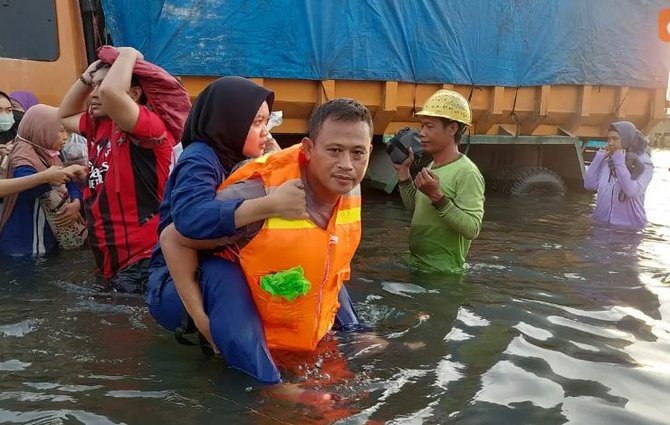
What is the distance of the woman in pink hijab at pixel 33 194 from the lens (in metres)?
4.74

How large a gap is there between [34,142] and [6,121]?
0.34m

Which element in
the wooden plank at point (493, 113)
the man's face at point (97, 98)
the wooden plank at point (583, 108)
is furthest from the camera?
the wooden plank at point (583, 108)

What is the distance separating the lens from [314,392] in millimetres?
2736

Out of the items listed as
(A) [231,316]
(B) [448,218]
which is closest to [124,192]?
(A) [231,316]

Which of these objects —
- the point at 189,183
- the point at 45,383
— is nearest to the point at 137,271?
the point at 45,383

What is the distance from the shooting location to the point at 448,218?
13.9ft

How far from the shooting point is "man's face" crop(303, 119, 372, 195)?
2.67 metres

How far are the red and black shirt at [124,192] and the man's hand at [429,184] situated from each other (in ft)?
5.10

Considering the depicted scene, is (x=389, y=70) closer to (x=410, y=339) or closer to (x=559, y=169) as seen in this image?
(x=559, y=169)

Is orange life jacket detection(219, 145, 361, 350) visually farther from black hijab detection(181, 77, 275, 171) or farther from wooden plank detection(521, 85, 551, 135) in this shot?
wooden plank detection(521, 85, 551, 135)

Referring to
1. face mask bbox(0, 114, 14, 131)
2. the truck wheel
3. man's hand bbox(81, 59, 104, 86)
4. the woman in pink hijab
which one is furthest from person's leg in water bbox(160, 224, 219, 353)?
the truck wheel

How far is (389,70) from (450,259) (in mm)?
3857

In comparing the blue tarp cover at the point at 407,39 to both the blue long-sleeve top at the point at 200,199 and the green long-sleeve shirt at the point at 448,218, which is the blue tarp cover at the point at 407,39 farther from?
the blue long-sleeve top at the point at 200,199

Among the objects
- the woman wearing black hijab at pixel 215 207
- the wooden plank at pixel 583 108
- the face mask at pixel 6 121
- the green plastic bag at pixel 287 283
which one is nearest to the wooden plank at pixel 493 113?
the wooden plank at pixel 583 108
